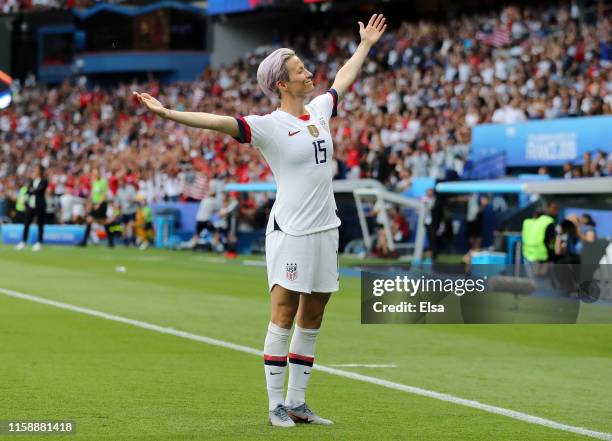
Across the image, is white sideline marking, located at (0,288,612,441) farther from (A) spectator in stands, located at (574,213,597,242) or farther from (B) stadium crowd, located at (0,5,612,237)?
(B) stadium crowd, located at (0,5,612,237)

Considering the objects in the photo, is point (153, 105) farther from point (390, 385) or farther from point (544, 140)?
point (544, 140)

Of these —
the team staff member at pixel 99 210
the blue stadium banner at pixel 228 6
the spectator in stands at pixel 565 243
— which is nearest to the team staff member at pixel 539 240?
the spectator in stands at pixel 565 243

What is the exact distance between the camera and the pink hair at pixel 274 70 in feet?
25.4

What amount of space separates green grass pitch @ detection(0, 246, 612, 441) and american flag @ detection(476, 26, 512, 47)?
18.6m

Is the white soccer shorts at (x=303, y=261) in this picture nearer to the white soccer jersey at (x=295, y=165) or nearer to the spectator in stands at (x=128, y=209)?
the white soccer jersey at (x=295, y=165)

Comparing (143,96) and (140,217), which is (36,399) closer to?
(143,96)

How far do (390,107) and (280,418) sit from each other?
2922 centimetres

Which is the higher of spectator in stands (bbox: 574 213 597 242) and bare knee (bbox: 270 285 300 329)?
bare knee (bbox: 270 285 300 329)

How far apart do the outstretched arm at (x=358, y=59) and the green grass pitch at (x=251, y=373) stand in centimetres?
214

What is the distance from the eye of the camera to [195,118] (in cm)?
739

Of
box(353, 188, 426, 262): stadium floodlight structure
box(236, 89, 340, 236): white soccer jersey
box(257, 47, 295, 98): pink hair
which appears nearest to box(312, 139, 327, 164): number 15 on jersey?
box(236, 89, 340, 236): white soccer jersey

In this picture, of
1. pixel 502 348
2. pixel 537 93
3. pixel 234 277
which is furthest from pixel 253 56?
pixel 502 348

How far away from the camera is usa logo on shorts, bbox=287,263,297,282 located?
7684 millimetres

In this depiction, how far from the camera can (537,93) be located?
3138cm
